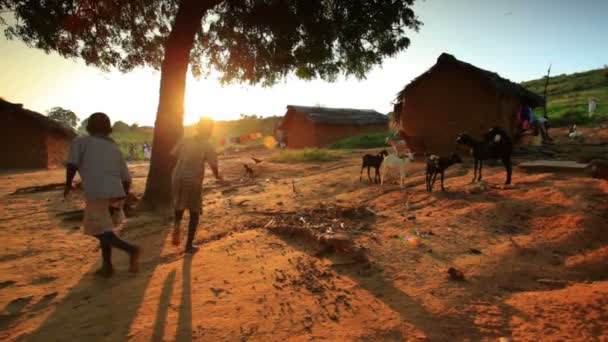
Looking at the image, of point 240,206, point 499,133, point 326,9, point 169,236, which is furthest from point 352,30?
point 169,236

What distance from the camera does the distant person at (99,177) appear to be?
368 cm

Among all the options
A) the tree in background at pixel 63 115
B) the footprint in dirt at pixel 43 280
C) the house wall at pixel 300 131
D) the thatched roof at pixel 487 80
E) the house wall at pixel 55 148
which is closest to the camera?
the footprint in dirt at pixel 43 280

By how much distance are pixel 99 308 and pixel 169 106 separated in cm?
509

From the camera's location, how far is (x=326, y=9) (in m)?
9.58

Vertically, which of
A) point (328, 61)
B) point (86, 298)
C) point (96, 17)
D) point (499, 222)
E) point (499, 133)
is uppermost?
point (96, 17)

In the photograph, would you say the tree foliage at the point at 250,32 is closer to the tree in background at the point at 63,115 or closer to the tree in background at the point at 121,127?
the tree in background at the point at 121,127

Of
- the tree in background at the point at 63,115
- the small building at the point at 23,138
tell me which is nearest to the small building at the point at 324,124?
the small building at the point at 23,138

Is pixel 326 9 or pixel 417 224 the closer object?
pixel 417 224

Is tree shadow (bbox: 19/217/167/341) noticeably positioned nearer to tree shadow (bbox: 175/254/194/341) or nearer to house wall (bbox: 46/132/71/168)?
tree shadow (bbox: 175/254/194/341)

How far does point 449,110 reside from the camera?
42.0 feet

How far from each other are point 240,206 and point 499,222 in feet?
16.5

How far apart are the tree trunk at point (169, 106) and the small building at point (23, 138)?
574 inches

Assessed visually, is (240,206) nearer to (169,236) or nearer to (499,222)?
(169,236)

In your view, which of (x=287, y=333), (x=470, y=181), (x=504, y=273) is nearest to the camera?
(x=287, y=333)
